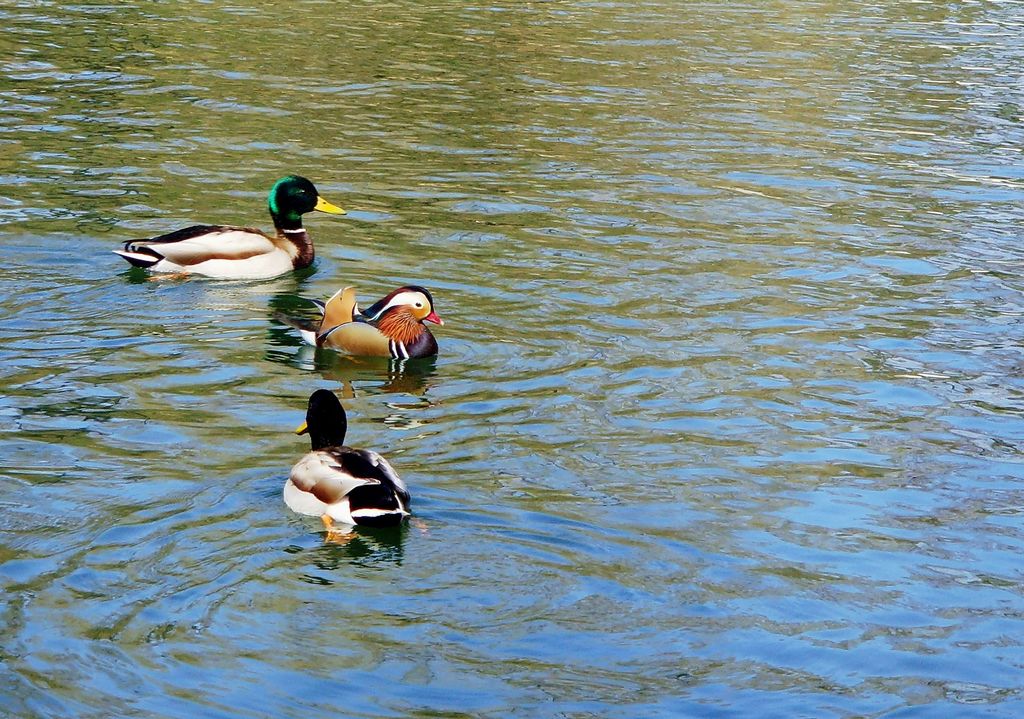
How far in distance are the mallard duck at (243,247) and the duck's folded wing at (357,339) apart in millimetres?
2374

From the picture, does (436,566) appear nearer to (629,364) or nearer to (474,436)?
(474,436)

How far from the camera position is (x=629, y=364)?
43.4ft

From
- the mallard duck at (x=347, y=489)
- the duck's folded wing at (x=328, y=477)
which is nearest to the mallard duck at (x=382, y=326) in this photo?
the mallard duck at (x=347, y=489)

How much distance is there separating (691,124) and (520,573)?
15482 mm

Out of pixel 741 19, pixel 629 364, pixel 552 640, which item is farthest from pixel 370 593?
pixel 741 19

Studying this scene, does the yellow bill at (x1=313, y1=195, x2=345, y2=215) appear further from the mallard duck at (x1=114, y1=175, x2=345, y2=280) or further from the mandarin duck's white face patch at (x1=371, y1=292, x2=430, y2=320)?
the mandarin duck's white face patch at (x1=371, y1=292, x2=430, y2=320)

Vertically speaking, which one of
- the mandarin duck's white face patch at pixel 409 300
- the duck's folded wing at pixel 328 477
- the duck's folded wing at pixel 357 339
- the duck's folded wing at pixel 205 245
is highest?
the duck's folded wing at pixel 328 477

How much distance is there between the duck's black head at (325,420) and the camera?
10305mm

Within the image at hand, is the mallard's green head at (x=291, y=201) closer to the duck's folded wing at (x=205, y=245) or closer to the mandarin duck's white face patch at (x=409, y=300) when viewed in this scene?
the duck's folded wing at (x=205, y=245)

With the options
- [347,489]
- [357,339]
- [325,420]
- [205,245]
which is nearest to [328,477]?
[347,489]

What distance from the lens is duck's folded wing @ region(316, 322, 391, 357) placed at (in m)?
13.5

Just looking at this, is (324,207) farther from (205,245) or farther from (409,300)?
(409,300)

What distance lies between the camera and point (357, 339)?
44.4ft

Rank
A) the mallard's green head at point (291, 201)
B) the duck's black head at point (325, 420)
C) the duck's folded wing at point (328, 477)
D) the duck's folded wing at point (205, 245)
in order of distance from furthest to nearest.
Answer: the mallard's green head at point (291, 201) → the duck's folded wing at point (205, 245) → the duck's black head at point (325, 420) → the duck's folded wing at point (328, 477)
